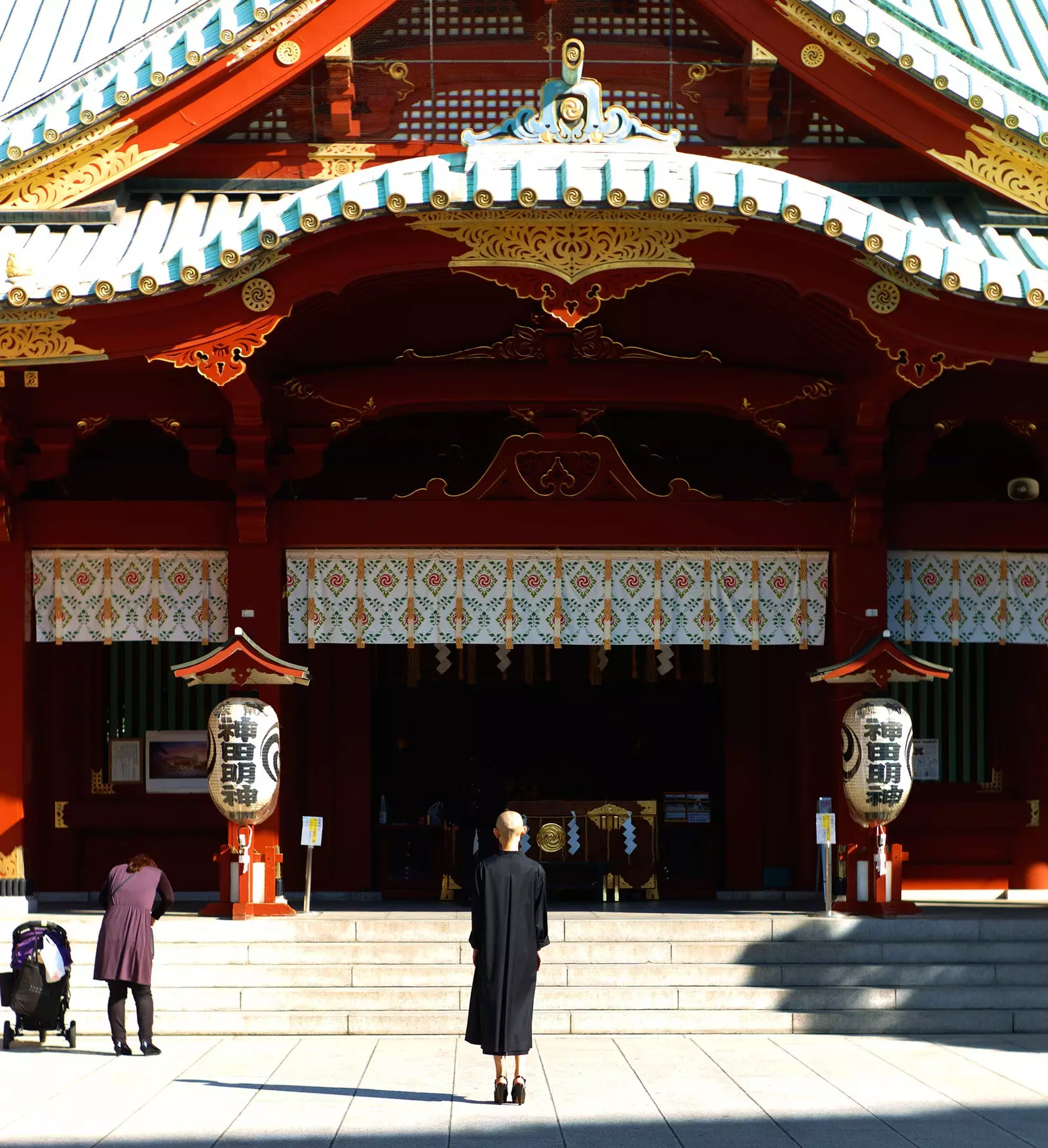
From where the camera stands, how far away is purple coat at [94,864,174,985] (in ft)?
30.8

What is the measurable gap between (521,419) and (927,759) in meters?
5.01

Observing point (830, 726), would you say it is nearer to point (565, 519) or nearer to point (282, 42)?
point (565, 519)

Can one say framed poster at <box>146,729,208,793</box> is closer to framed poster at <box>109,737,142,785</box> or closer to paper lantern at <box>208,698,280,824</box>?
framed poster at <box>109,737,142,785</box>

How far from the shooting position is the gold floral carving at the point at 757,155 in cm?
1244

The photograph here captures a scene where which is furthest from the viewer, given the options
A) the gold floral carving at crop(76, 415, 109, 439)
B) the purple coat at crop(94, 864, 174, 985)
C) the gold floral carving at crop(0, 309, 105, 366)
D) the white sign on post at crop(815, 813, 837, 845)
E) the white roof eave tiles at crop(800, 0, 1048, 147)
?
the gold floral carving at crop(76, 415, 109, 439)

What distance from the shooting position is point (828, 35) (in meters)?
11.7

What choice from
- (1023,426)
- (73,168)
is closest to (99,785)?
(73,168)

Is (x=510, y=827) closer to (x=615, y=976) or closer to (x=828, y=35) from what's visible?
(x=615, y=976)

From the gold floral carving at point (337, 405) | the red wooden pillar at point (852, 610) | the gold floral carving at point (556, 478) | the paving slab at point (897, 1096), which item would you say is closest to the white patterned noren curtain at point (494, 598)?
the gold floral carving at point (556, 478)

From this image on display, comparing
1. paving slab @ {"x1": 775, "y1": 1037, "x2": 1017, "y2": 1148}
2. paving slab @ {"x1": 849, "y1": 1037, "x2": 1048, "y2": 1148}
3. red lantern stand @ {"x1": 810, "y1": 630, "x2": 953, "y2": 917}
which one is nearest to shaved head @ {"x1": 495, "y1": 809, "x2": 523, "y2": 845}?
paving slab @ {"x1": 775, "y1": 1037, "x2": 1017, "y2": 1148}

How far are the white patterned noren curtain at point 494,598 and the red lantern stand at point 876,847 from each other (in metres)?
1.11

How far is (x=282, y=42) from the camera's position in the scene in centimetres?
1193

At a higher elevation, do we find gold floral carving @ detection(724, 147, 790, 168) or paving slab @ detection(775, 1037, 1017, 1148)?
gold floral carving @ detection(724, 147, 790, 168)

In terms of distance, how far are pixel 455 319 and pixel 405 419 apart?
5.87 ft
